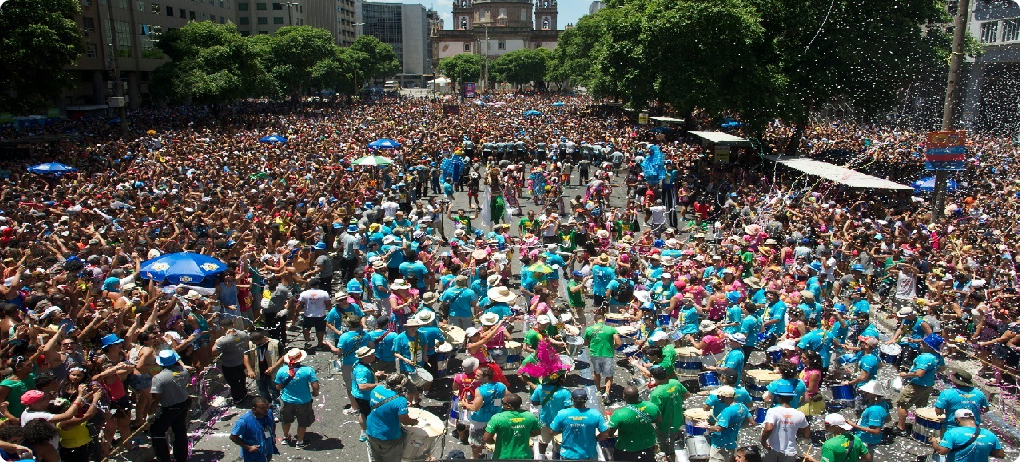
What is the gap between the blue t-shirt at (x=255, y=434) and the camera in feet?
22.4

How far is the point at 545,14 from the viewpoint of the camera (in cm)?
14412

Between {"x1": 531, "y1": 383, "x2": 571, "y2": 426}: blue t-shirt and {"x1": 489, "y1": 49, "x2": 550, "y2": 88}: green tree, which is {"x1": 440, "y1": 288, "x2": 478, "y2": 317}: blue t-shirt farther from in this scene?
{"x1": 489, "y1": 49, "x2": 550, "y2": 88}: green tree

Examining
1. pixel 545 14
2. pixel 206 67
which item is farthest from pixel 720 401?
pixel 545 14

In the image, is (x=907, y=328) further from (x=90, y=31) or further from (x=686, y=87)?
(x=90, y=31)

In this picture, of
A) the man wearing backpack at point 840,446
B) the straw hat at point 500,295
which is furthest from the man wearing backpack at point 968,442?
the straw hat at point 500,295

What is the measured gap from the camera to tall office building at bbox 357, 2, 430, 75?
151 m

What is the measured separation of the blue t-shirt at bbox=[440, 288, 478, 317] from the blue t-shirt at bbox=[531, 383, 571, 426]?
9.86ft

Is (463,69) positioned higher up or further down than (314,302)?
higher up

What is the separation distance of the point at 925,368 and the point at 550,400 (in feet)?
14.9

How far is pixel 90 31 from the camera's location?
159 feet

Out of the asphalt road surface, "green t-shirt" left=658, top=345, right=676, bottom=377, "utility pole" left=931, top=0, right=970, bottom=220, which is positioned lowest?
the asphalt road surface

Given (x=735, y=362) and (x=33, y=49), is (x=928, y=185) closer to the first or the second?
(x=735, y=362)

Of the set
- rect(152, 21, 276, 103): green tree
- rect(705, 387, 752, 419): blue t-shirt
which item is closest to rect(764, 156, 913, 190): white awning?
rect(705, 387, 752, 419): blue t-shirt

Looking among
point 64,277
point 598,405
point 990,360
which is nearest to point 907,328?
point 990,360
